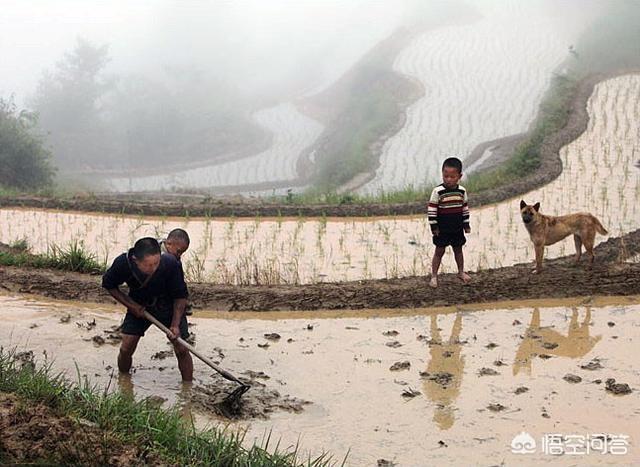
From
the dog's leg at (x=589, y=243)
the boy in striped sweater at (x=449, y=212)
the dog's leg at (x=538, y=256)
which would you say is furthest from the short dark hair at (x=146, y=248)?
the dog's leg at (x=589, y=243)

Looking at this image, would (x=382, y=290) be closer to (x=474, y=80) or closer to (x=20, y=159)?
(x=20, y=159)

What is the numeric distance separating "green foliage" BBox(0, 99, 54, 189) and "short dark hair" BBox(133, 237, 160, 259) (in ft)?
51.1

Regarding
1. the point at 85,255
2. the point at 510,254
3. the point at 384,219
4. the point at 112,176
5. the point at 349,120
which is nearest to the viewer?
the point at 85,255

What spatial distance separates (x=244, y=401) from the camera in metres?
5.29

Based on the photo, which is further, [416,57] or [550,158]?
[416,57]

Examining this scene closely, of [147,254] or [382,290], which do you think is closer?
[147,254]

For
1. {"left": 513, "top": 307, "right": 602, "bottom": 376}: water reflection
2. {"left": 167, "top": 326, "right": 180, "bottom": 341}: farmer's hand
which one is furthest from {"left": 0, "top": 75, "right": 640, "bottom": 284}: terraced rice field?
{"left": 167, "top": 326, "right": 180, "bottom": 341}: farmer's hand

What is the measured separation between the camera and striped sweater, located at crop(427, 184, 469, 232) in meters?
7.40

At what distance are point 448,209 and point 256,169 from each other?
645 inches

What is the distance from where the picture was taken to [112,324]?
688 centimetres

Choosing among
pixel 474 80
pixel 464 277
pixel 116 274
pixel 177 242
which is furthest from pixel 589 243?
pixel 474 80

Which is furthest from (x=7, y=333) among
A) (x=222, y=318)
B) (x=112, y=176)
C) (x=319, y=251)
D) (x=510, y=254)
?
(x=112, y=176)

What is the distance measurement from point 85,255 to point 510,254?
4402 millimetres

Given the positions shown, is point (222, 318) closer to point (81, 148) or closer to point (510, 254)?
point (510, 254)
